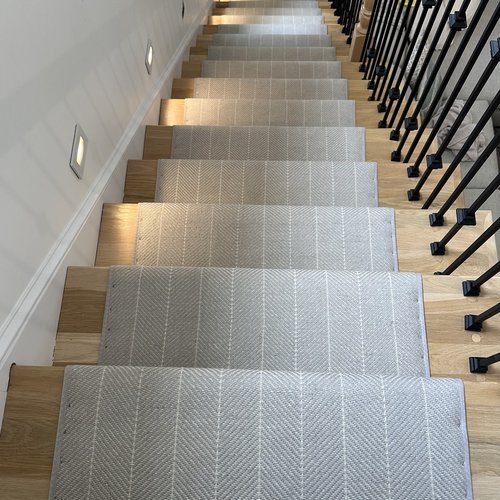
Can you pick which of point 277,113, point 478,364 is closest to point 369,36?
point 277,113

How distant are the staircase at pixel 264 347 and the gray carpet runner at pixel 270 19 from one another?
232cm

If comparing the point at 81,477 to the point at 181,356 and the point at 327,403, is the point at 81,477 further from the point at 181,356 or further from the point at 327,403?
the point at 327,403

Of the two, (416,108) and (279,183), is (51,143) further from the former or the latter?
(416,108)

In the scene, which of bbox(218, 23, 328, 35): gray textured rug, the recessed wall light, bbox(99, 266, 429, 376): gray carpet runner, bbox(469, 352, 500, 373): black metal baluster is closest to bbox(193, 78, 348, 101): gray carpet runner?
the recessed wall light

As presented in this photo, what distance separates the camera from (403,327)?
1.32 m

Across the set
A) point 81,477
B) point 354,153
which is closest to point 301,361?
point 81,477

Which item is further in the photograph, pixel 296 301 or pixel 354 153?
pixel 354 153

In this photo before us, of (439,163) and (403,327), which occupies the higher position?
(439,163)

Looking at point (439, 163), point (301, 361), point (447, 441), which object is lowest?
point (301, 361)

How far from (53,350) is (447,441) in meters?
1.06

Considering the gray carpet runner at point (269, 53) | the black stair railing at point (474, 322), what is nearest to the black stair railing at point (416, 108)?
the black stair railing at point (474, 322)

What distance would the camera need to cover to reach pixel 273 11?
14.4 feet

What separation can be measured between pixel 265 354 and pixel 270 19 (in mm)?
3711

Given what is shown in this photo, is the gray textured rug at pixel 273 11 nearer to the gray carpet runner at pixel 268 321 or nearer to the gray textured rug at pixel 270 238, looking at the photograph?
the gray textured rug at pixel 270 238
